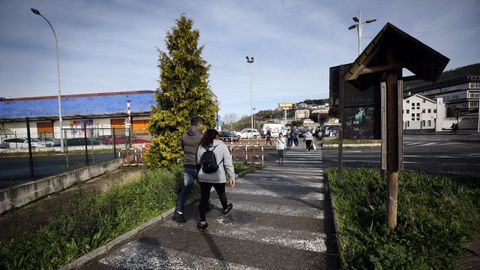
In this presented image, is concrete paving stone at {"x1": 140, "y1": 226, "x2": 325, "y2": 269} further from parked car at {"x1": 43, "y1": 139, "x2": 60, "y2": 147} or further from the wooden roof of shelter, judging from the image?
parked car at {"x1": 43, "y1": 139, "x2": 60, "y2": 147}

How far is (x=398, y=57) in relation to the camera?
137 inches

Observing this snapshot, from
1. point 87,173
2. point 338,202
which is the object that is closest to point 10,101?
point 87,173

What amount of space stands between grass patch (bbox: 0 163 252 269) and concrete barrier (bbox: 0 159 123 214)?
9.47 feet

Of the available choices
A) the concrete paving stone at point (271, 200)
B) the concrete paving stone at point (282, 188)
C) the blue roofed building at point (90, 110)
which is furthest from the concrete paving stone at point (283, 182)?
the blue roofed building at point (90, 110)

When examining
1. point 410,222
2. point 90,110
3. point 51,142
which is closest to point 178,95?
point 410,222

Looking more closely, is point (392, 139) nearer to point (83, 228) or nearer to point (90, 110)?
point (83, 228)

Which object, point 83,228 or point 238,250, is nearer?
point 238,250

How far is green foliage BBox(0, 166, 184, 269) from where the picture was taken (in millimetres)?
3215

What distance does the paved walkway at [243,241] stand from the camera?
126 inches

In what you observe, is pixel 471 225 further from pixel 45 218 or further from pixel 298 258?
pixel 45 218

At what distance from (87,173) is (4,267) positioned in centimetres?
808

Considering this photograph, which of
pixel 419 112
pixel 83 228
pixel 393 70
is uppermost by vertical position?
pixel 419 112

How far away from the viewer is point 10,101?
112 feet

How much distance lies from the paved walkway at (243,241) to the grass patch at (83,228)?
42cm
